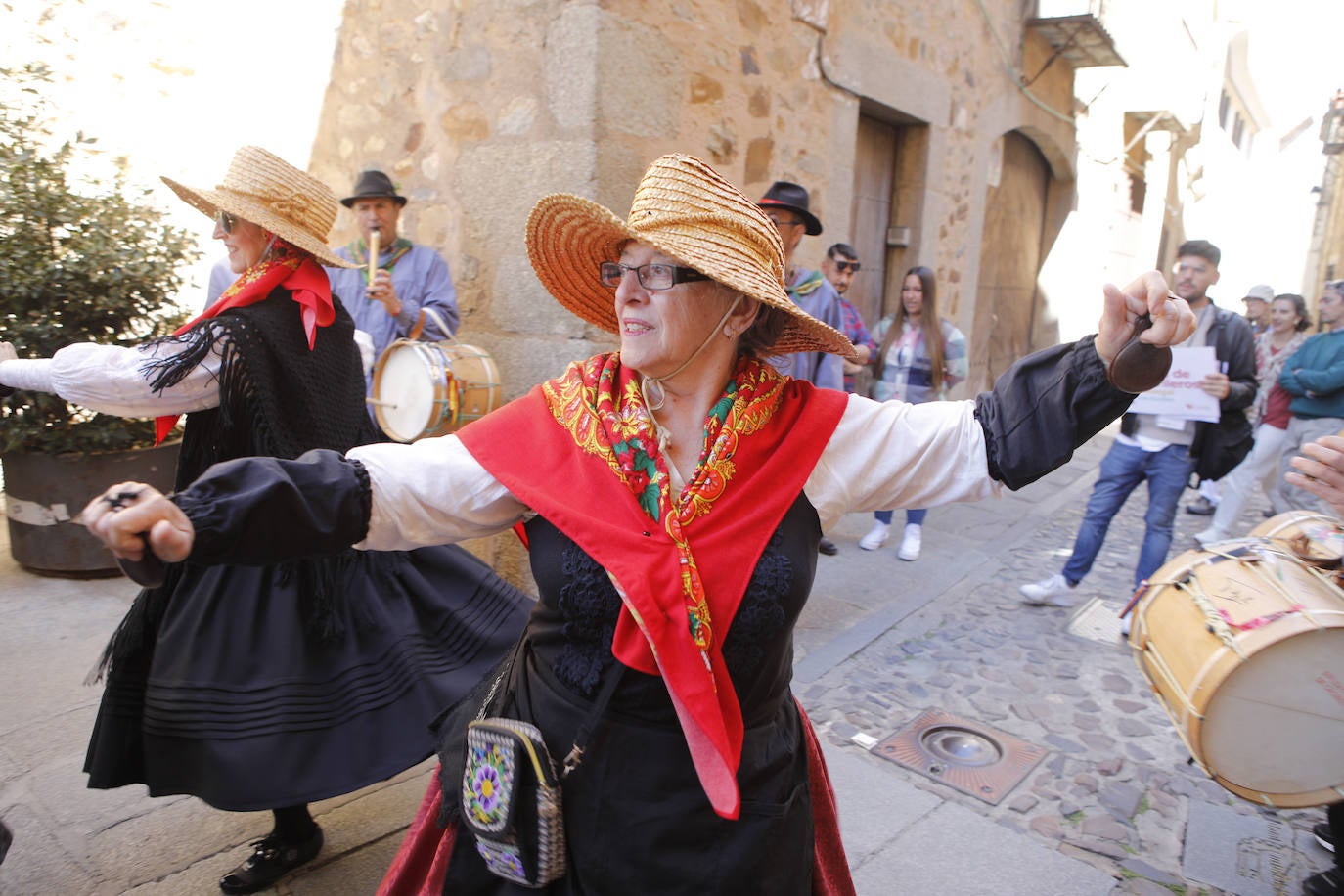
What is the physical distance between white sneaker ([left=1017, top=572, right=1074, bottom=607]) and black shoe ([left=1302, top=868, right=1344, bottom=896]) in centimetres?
233

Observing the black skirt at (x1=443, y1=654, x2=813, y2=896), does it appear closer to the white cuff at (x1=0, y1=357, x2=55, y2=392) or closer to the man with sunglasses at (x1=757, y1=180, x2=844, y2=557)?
the white cuff at (x1=0, y1=357, x2=55, y2=392)

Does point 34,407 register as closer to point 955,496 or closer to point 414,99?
point 414,99

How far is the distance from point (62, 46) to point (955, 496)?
18.4ft

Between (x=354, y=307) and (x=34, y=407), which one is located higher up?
(x=354, y=307)

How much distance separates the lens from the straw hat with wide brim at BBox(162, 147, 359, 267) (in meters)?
2.49

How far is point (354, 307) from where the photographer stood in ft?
14.1

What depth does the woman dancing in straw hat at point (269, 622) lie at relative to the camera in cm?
203

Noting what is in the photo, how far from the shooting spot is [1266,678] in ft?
6.23

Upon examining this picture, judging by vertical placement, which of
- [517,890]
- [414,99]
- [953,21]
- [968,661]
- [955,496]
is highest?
[953,21]

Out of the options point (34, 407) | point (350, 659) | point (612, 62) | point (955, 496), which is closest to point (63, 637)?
point (34, 407)

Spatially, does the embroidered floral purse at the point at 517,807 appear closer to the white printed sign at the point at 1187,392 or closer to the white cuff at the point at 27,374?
the white cuff at the point at 27,374

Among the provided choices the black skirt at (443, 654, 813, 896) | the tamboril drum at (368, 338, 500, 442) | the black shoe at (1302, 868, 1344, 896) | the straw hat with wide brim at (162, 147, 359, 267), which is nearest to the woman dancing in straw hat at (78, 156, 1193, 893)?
the black skirt at (443, 654, 813, 896)

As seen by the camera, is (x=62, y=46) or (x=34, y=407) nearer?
Result: (x=34, y=407)

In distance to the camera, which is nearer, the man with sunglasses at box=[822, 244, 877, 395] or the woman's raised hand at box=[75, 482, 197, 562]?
the woman's raised hand at box=[75, 482, 197, 562]
